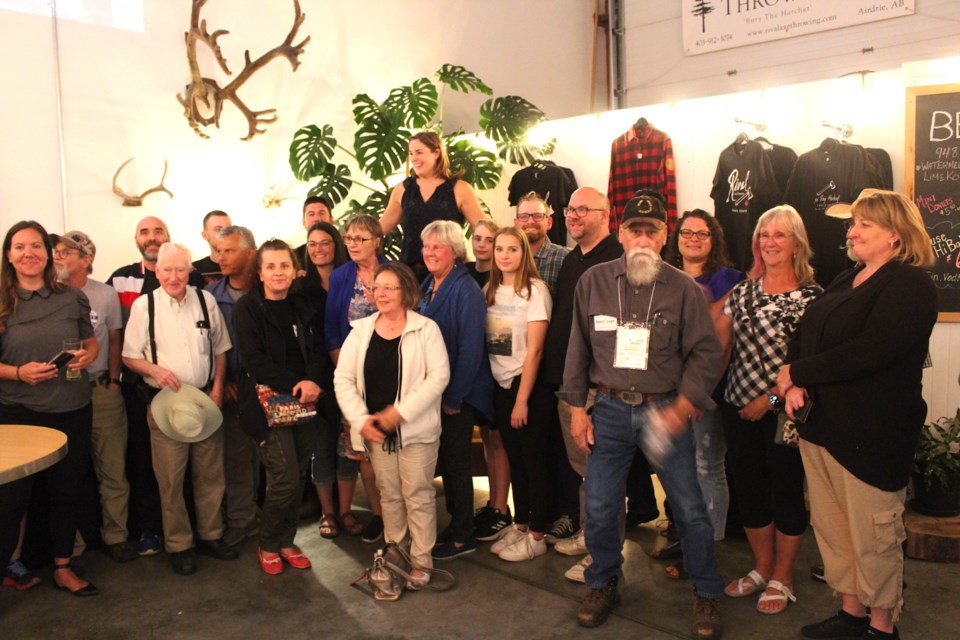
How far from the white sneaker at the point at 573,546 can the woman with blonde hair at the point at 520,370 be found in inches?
3.2

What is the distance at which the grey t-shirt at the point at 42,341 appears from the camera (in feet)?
10.6

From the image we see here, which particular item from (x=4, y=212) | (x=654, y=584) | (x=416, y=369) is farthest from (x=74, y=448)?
(x=654, y=584)

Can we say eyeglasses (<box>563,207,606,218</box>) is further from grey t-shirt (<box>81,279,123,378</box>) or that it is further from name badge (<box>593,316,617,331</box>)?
grey t-shirt (<box>81,279,123,378</box>)

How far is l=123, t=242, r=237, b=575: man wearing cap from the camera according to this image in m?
3.52

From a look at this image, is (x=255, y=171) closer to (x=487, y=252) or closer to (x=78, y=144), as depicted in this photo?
(x=78, y=144)

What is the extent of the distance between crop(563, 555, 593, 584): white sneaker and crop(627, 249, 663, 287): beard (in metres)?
1.26

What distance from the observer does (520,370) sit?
362 cm

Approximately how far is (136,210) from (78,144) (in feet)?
1.60

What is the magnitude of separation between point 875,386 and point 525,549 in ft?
5.64

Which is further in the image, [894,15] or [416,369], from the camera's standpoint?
[894,15]

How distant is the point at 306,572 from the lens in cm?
360

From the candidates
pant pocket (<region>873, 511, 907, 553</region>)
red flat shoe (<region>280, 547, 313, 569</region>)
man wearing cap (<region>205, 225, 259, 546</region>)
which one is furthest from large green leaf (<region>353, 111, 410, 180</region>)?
pant pocket (<region>873, 511, 907, 553</region>)

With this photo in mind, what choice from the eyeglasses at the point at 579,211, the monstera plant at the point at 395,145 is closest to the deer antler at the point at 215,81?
the monstera plant at the point at 395,145

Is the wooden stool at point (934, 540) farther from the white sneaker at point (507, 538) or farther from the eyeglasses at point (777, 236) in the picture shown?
the white sneaker at point (507, 538)
